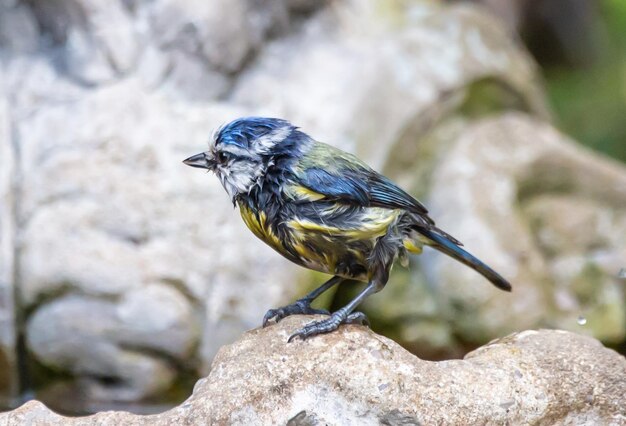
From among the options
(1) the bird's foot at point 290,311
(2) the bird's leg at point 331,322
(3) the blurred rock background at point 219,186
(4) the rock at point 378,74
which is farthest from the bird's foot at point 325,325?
(4) the rock at point 378,74

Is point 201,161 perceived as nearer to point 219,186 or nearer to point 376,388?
point 376,388

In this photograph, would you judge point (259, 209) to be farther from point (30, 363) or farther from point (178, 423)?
point (30, 363)

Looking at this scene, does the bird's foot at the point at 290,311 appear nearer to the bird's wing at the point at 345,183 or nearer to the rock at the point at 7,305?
the bird's wing at the point at 345,183

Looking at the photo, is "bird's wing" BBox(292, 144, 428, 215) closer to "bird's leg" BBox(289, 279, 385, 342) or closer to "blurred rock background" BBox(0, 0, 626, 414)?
"bird's leg" BBox(289, 279, 385, 342)

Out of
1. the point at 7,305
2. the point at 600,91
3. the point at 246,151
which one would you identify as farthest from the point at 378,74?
the point at 600,91

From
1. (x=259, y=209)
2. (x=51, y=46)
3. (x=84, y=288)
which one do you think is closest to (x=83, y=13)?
(x=51, y=46)

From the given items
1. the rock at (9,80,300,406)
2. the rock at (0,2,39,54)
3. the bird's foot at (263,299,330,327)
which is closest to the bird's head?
the bird's foot at (263,299,330,327)
